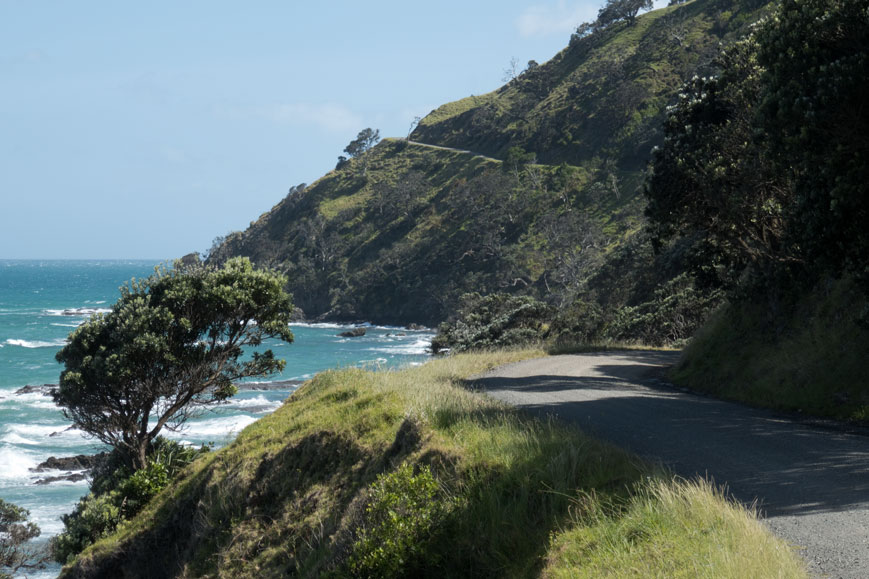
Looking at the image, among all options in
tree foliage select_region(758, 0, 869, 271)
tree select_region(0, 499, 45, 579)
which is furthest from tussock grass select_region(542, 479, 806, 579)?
tree select_region(0, 499, 45, 579)

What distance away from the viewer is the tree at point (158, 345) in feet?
70.6

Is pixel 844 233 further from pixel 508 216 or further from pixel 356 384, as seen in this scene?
pixel 508 216

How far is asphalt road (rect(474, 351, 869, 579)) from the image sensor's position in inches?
234

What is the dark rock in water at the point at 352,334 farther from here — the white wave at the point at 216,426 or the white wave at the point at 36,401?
the white wave at the point at 216,426

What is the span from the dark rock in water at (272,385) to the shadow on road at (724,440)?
4266cm

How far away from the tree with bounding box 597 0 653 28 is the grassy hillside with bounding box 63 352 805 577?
143100mm

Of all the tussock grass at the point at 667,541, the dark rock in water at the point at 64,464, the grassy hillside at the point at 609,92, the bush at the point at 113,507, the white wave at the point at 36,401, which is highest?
the grassy hillside at the point at 609,92

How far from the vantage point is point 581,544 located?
19.7 feet

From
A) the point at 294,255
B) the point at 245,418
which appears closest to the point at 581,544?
the point at 245,418

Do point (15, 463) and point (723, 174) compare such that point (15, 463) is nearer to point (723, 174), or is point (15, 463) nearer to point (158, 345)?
point (158, 345)

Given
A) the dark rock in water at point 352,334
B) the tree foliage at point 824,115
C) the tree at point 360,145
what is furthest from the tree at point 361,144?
the tree foliage at point 824,115

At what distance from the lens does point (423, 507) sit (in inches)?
310

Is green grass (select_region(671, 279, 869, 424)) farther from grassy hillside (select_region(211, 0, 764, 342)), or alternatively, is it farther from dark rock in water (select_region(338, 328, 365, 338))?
dark rock in water (select_region(338, 328, 365, 338))

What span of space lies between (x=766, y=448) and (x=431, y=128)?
156 metres
